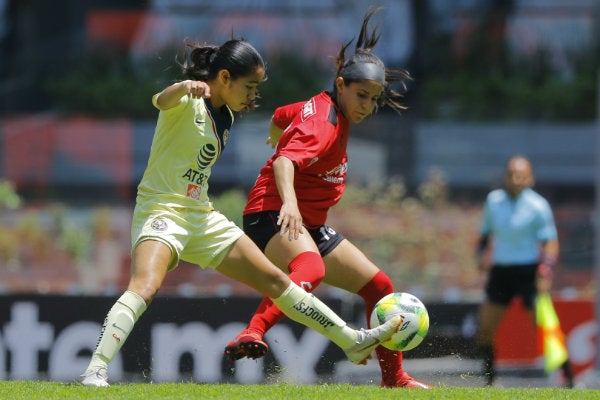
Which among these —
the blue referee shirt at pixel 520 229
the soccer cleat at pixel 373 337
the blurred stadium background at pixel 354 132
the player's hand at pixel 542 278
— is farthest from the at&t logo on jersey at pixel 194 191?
the blurred stadium background at pixel 354 132

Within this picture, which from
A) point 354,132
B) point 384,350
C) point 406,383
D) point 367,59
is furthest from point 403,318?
point 354,132

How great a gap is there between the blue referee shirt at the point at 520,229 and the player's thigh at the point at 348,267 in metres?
3.11

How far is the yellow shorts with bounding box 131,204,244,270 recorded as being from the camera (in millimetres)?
5668

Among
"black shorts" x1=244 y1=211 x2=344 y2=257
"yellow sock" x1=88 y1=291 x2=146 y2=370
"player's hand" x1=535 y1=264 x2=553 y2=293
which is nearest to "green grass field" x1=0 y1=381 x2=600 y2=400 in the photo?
"yellow sock" x1=88 y1=291 x2=146 y2=370

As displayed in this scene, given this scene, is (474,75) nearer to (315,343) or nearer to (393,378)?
(315,343)

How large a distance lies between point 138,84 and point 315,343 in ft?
32.2

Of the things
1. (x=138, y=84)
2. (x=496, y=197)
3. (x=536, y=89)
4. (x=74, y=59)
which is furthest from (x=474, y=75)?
(x=496, y=197)

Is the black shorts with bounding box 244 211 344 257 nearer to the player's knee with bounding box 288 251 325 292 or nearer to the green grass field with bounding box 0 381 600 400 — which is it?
the player's knee with bounding box 288 251 325 292

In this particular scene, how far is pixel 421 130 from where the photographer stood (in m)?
15.9

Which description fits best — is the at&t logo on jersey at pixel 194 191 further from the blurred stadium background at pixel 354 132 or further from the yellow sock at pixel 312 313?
the blurred stadium background at pixel 354 132

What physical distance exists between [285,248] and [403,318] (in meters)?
0.73

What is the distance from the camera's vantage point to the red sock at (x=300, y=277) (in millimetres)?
5902

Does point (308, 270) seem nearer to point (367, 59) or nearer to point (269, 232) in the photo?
point (269, 232)

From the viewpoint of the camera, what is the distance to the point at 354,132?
49.5 ft
